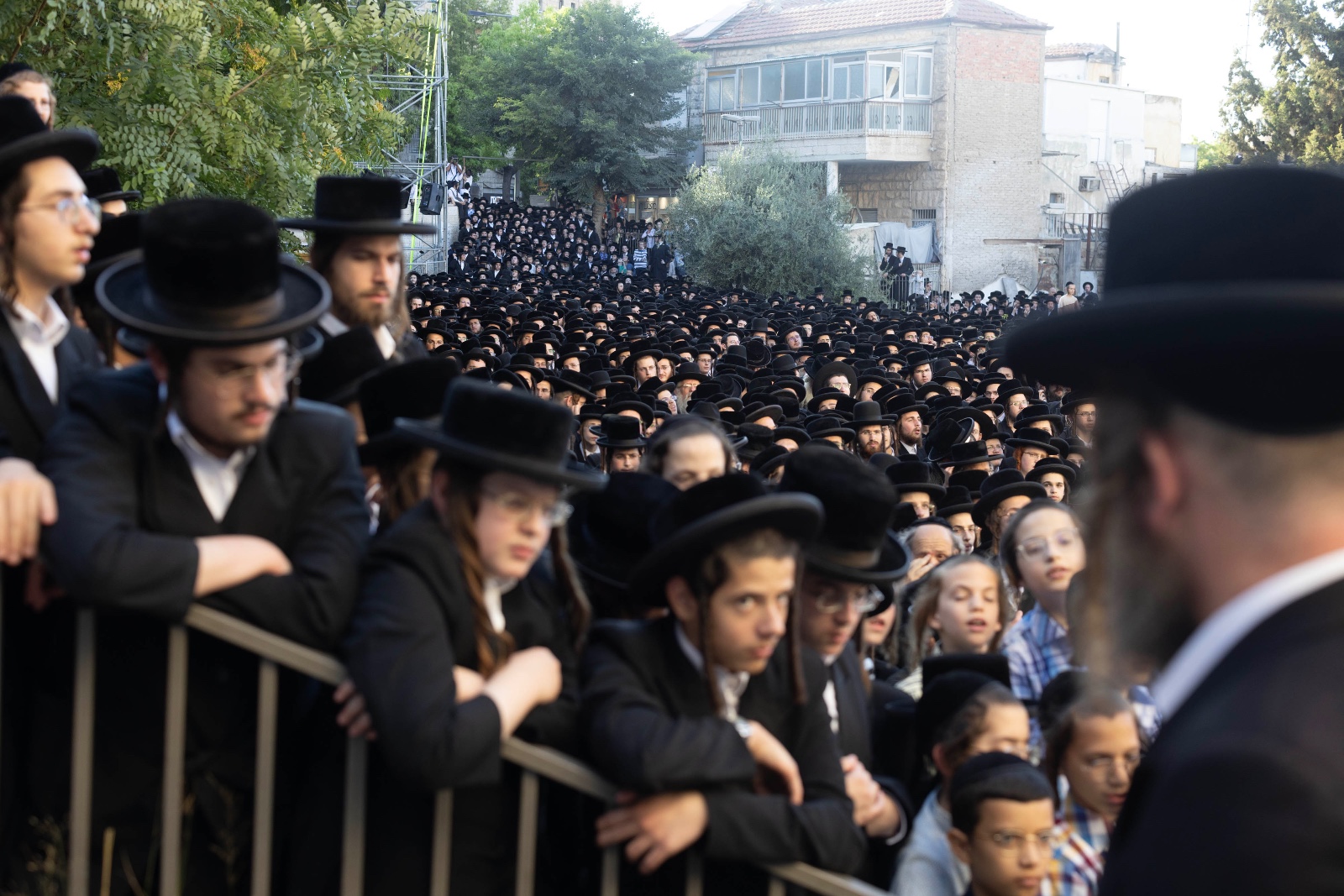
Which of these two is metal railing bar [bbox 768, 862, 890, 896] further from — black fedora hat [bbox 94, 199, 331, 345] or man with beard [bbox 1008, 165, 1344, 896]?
black fedora hat [bbox 94, 199, 331, 345]

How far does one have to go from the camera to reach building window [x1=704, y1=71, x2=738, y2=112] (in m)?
57.2

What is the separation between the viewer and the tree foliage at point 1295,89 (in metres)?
47.9

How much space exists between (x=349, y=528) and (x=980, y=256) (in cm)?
5198

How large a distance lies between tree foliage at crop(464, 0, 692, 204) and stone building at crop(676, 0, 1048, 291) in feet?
13.5

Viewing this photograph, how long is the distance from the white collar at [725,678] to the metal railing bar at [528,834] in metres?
0.51

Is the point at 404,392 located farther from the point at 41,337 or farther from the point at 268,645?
the point at 268,645

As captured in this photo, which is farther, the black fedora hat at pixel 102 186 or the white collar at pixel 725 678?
the black fedora hat at pixel 102 186

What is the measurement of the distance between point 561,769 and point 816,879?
Answer: 0.57m

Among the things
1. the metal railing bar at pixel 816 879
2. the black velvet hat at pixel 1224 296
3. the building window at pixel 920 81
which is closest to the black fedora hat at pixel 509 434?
the metal railing bar at pixel 816 879

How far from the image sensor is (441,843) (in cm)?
298

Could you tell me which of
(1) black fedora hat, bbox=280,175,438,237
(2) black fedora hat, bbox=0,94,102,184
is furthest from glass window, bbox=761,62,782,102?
(2) black fedora hat, bbox=0,94,102,184

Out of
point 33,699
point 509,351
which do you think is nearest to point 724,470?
point 33,699

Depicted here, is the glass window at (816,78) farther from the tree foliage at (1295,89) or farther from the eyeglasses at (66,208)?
the eyeglasses at (66,208)

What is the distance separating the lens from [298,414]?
340 cm
